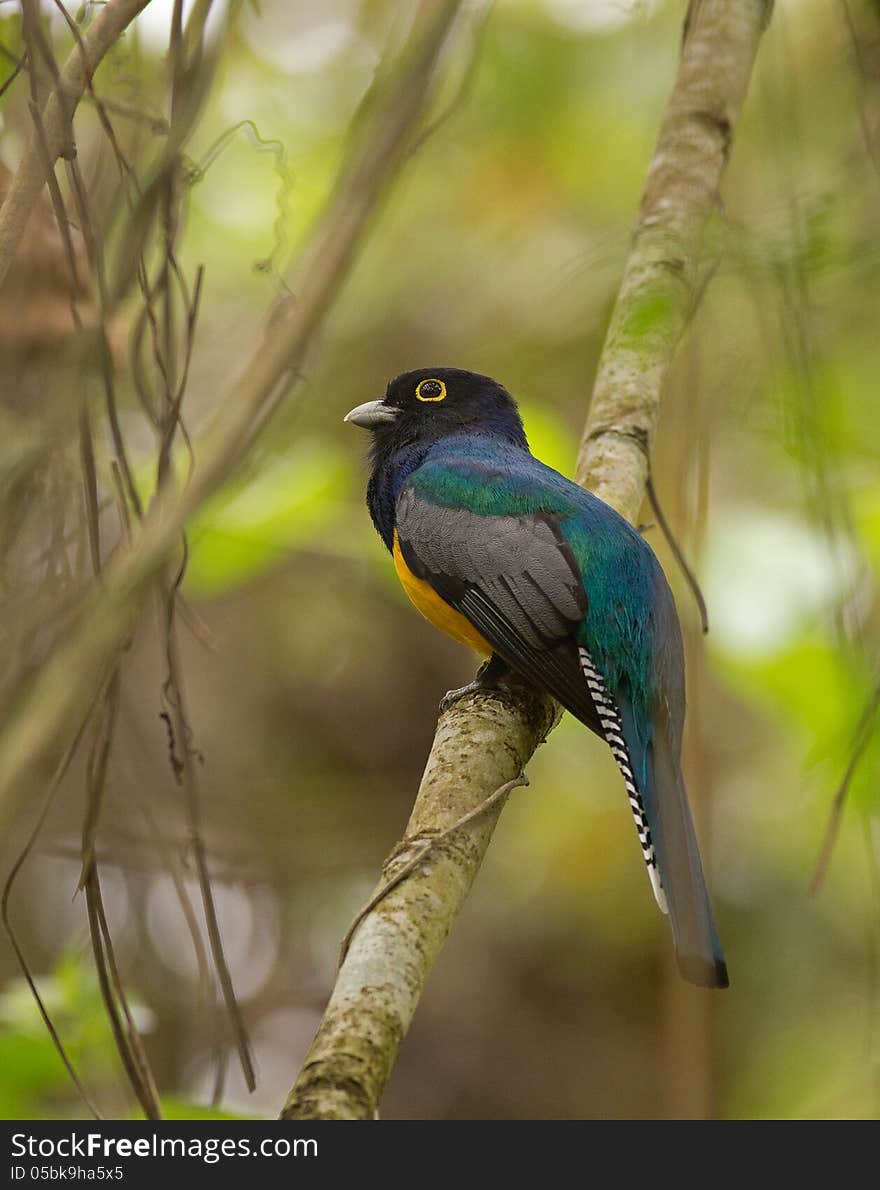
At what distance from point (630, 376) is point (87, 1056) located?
2.42 meters

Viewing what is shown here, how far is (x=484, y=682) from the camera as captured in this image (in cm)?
333

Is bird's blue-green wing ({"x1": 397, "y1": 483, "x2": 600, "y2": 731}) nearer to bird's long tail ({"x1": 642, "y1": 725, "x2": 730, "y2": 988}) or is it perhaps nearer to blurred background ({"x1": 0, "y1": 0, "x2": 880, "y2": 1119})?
bird's long tail ({"x1": 642, "y1": 725, "x2": 730, "y2": 988})

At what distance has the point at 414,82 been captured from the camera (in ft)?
4.23

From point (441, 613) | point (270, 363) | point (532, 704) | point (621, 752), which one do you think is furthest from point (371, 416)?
point (270, 363)

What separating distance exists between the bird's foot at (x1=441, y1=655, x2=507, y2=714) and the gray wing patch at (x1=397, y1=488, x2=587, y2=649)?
0.48 ft

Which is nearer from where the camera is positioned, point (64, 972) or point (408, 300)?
point (64, 972)

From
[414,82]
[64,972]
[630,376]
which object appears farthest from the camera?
[630,376]

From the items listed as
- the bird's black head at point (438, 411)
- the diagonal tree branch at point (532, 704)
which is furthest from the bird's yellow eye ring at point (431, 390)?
the diagonal tree branch at point (532, 704)

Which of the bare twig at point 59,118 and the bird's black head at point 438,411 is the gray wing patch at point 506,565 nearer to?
the bird's black head at point 438,411

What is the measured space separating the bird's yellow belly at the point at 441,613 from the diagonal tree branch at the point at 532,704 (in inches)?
13.7

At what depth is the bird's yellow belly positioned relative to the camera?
364 centimetres
